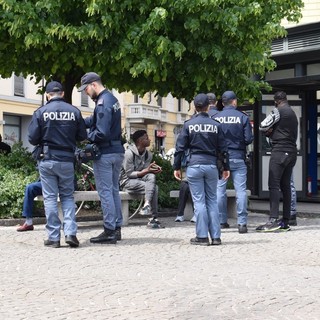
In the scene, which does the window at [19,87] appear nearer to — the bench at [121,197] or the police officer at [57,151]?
the bench at [121,197]

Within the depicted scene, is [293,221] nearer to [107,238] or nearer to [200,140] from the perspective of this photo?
[200,140]

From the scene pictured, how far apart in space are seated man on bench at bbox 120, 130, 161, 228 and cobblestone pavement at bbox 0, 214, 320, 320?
0.93m

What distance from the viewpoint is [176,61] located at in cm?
1480

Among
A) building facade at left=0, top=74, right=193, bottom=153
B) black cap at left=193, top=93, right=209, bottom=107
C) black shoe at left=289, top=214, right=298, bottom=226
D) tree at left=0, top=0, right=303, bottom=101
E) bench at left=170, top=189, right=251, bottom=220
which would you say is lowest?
black shoe at left=289, top=214, right=298, bottom=226

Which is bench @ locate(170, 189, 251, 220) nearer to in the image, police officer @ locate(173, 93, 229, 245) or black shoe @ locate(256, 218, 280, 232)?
black shoe @ locate(256, 218, 280, 232)

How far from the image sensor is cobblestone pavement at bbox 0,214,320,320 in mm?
5883

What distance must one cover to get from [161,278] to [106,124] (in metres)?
2.66

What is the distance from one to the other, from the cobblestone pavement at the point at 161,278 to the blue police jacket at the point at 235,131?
4.05 ft

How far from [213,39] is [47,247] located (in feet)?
20.7

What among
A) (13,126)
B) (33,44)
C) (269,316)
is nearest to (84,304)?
(269,316)

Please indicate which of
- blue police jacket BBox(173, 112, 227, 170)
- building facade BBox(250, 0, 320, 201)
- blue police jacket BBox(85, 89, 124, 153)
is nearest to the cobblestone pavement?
blue police jacket BBox(173, 112, 227, 170)

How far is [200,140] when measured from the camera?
9883 millimetres

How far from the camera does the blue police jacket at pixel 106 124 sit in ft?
30.9

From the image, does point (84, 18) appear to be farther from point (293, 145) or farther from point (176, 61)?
point (293, 145)
